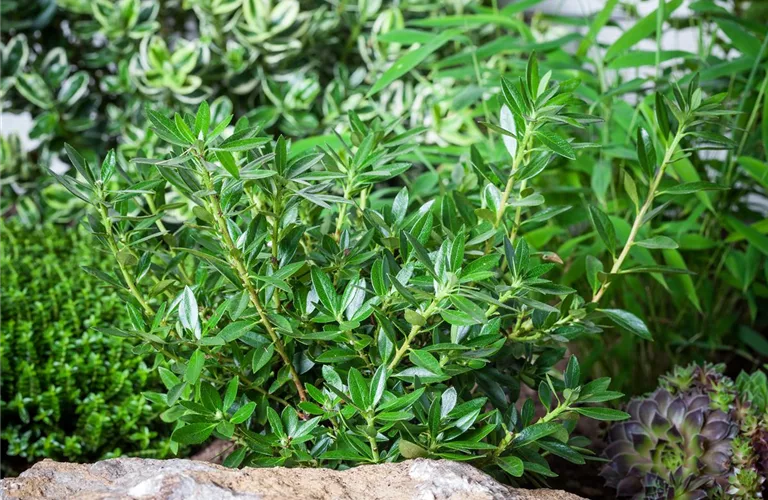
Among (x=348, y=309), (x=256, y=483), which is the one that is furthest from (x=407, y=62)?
(x=256, y=483)

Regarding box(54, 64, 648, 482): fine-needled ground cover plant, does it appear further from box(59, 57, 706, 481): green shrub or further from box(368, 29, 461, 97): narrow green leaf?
box(368, 29, 461, 97): narrow green leaf

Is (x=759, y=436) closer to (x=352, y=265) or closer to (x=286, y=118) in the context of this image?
(x=352, y=265)

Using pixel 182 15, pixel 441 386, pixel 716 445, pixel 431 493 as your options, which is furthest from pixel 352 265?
pixel 182 15

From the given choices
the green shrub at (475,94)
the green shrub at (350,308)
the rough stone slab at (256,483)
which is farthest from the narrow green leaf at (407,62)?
the rough stone slab at (256,483)

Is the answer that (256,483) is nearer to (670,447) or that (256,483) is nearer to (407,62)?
(670,447)

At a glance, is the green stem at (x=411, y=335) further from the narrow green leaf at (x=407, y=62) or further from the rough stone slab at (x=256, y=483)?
the narrow green leaf at (x=407, y=62)
